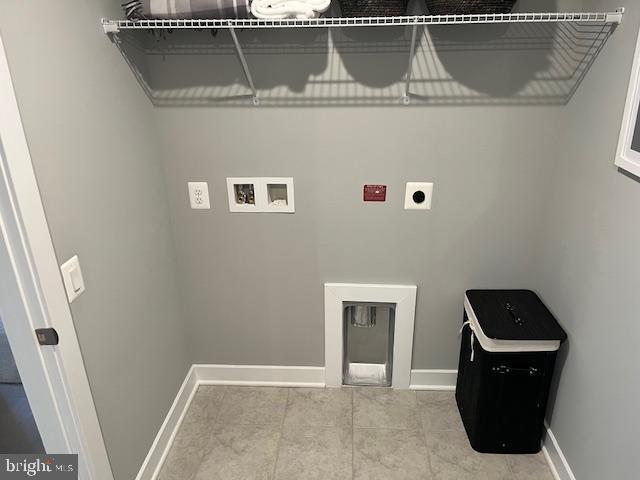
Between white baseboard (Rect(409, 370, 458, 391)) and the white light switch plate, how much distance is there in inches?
65.1

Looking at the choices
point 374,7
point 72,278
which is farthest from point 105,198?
point 374,7

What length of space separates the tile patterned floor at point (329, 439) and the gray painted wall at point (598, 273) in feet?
1.43

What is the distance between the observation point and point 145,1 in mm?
1634

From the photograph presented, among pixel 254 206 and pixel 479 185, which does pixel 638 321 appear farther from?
pixel 254 206

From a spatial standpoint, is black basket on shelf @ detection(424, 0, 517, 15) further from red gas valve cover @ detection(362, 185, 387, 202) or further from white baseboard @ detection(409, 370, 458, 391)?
white baseboard @ detection(409, 370, 458, 391)

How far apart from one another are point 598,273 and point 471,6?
1012 mm

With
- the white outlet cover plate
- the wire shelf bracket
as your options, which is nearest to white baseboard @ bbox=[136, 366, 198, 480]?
the white outlet cover plate

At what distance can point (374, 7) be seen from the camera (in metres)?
1.58

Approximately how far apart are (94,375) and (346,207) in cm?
119

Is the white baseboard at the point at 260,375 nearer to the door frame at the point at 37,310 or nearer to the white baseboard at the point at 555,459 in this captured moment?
the door frame at the point at 37,310

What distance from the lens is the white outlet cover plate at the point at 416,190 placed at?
6.59 ft

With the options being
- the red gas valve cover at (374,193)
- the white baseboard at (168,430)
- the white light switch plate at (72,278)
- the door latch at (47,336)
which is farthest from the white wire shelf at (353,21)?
the white baseboard at (168,430)

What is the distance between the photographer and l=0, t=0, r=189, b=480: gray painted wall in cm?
126

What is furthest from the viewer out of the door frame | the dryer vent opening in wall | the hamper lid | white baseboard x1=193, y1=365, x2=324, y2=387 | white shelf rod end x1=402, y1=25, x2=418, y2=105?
white baseboard x1=193, y1=365, x2=324, y2=387
